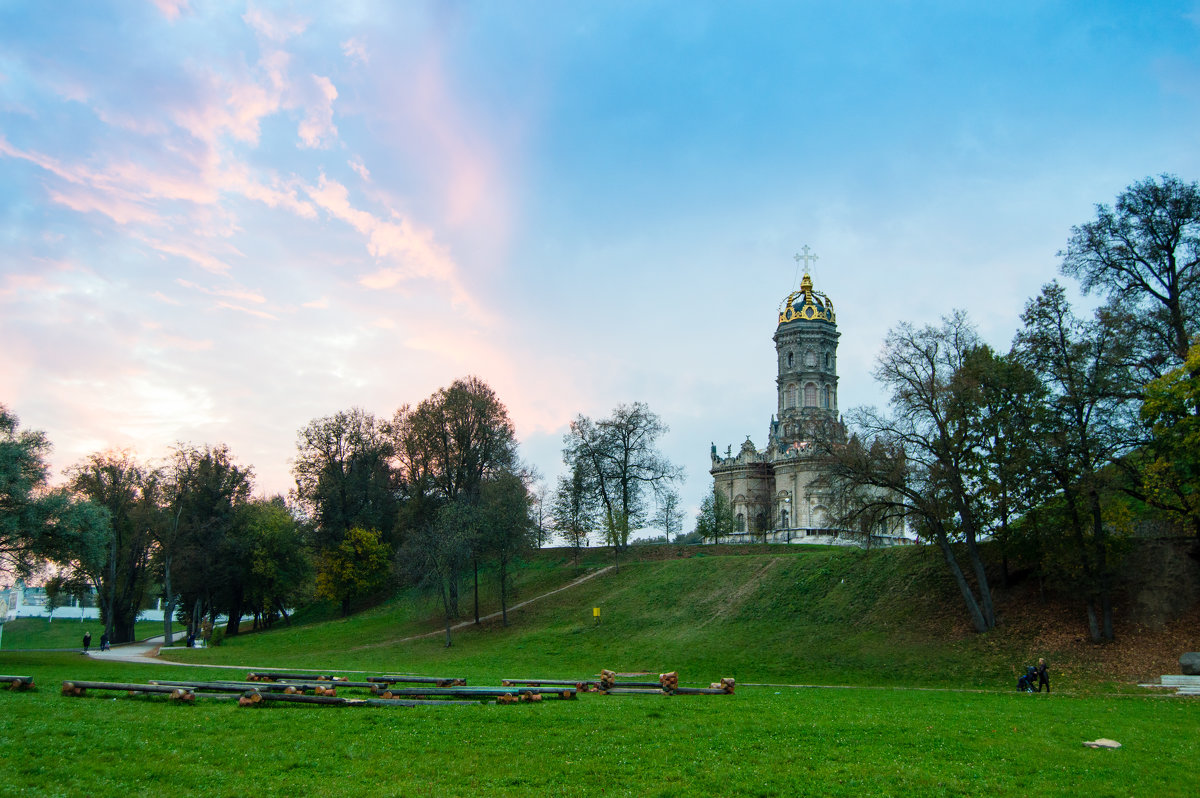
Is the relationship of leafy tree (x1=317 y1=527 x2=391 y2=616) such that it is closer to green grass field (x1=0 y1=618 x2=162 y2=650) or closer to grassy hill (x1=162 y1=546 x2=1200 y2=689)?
grassy hill (x1=162 y1=546 x2=1200 y2=689)

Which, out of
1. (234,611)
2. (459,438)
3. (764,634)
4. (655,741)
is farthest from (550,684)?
(234,611)

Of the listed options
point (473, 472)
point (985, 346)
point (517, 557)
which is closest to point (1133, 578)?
point (985, 346)

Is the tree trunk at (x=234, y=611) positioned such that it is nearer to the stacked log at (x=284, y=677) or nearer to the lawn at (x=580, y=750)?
the stacked log at (x=284, y=677)

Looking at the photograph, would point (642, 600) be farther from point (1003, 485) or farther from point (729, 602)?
point (1003, 485)

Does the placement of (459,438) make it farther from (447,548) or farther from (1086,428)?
(1086,428)

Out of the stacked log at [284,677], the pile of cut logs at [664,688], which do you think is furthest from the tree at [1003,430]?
the stacked log at [284,677]

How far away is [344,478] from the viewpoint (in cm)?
6525

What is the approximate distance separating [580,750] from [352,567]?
5101 centimetres

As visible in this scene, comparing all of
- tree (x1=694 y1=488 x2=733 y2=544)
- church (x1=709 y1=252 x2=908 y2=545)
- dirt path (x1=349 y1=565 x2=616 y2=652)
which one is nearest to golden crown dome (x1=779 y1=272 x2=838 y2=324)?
church (x1=709 y1=252 x2=908 y2=545)

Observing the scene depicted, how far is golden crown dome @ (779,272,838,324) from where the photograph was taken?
85.0 m

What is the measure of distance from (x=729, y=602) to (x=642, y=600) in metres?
6.36

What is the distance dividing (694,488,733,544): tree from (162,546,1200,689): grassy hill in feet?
41.4

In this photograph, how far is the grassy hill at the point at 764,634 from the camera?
28188mm

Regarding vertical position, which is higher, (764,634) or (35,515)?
(35,515)
